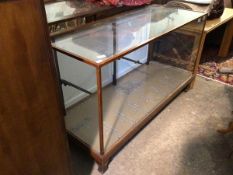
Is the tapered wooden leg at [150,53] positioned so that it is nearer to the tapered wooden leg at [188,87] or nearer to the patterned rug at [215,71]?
the tapered wooden leg at [188,87]

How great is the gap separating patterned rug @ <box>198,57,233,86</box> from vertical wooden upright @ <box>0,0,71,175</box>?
1.94 metres

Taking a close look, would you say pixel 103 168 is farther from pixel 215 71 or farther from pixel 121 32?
pixel 215 71

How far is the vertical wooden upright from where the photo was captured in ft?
1.92

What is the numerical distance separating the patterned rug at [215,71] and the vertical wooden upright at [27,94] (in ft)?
6.37

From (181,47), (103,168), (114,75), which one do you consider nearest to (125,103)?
(114,75)

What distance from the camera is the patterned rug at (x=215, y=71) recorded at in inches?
93.0

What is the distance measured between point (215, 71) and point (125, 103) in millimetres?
1219

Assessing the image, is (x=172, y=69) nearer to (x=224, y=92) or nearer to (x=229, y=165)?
(x=224, y=92)

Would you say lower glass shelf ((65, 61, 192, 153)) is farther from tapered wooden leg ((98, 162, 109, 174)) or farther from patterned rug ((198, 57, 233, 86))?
patterned rug ((198, 57, 233, 86))

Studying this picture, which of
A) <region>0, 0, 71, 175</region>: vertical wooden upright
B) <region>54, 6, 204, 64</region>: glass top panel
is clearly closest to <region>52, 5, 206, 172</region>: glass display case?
<region>54, 6, 204, 64</region>: glass top panel

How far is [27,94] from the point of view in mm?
682

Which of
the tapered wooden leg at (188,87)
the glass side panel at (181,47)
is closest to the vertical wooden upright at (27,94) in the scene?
the glass side panel at (181,47)

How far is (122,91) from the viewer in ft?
6.55

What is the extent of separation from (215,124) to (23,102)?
5.06 ft
